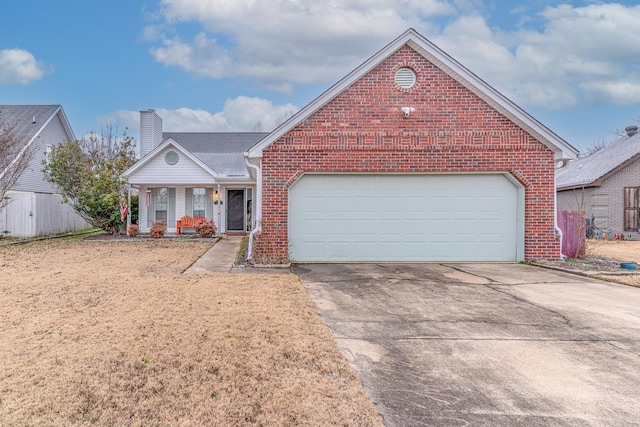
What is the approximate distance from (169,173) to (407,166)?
1175 cm

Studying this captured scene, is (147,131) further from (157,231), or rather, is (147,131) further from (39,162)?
(157,231)

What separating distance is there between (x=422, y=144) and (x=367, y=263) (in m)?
3.26

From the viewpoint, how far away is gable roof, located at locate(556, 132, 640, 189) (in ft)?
60.4

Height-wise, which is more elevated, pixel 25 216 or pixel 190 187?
pixel 190 187

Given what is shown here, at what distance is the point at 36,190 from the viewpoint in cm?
2159

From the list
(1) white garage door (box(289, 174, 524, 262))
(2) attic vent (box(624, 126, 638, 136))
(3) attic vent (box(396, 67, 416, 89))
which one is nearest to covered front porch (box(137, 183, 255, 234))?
(1) white garage door (box(289, 174, 524, 262))

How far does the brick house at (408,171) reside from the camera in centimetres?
1005

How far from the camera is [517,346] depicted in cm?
425

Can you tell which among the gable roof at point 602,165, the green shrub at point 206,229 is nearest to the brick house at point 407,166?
the gable roof at point 602,165

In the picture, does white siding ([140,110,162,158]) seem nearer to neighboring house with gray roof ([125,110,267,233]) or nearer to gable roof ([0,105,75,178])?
neighboring house with gray roof ([125,110,267,233])

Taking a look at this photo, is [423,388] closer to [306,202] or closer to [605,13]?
[306,202]

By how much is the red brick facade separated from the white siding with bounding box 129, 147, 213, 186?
905 centimetres

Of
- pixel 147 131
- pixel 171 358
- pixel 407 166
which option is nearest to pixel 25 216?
pixel 147 131

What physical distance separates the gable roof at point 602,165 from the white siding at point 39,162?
24.7 meters
